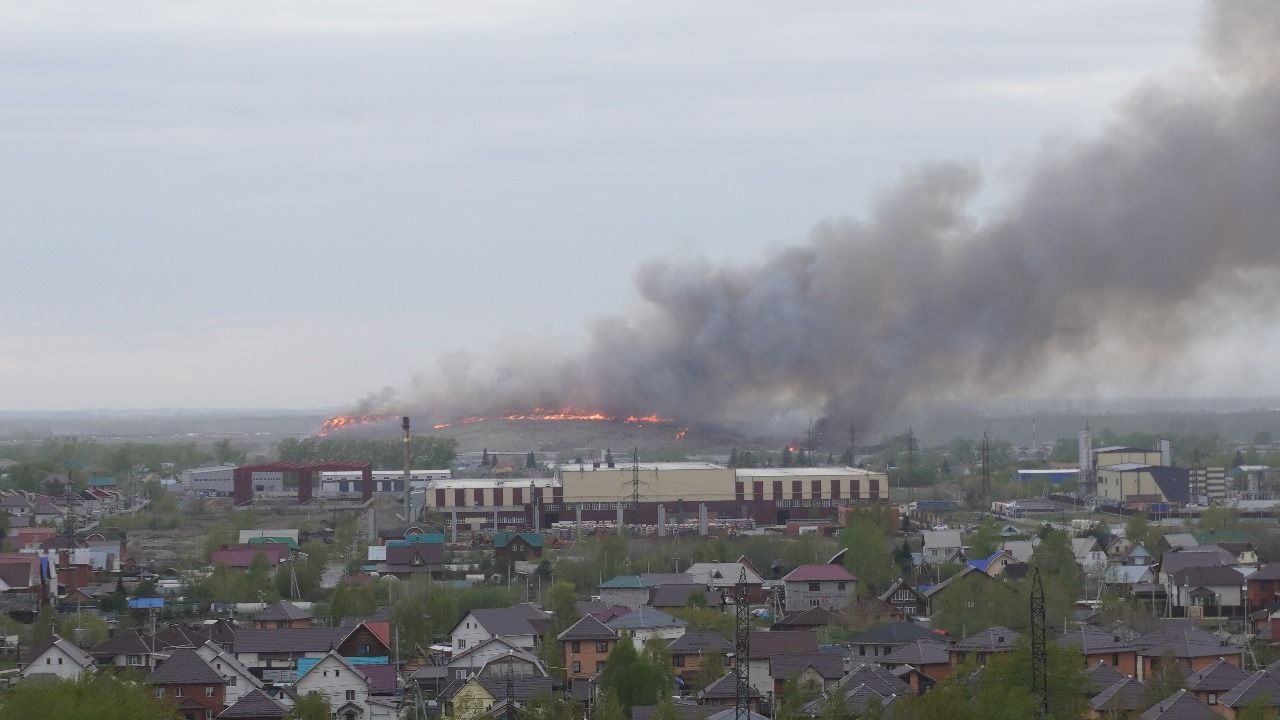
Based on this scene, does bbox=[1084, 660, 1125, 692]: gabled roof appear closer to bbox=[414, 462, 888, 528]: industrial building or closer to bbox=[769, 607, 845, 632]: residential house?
bbox=[769, 607, 845, 632]: residential house

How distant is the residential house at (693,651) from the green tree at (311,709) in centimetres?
602

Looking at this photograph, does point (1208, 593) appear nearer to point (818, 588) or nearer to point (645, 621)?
point (818, 588)

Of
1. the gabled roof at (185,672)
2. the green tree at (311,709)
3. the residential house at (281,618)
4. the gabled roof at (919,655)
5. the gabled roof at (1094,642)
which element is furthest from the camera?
the residential house at (281,618)

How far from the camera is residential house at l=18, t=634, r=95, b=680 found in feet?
97.6

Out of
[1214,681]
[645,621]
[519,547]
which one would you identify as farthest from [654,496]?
[1214,681]

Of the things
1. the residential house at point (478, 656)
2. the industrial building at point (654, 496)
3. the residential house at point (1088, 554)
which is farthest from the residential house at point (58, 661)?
the industrial building at point (654, 496)

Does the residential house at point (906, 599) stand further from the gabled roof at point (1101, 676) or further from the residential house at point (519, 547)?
the residential house at point (519, 547)

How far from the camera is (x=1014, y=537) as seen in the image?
47.8 m

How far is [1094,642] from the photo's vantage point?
29734 millimetres

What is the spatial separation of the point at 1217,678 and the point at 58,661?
15.0 metres

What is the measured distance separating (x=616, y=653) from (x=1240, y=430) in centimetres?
9131

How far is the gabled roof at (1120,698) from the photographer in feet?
82.9

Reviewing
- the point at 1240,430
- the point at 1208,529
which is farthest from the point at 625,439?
the point at 1240,430

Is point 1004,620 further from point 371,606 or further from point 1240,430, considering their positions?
point 1240,430
